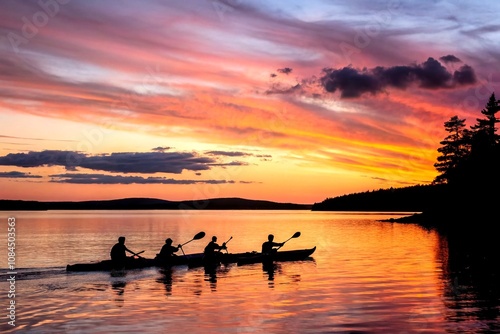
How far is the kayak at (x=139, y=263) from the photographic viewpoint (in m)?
38.9

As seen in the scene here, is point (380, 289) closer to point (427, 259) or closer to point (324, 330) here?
point (324, 330)

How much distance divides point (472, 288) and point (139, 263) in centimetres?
2233

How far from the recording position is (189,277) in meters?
38.0

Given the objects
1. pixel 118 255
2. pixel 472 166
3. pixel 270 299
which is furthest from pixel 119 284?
pixel 472 166

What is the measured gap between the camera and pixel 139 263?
137ft

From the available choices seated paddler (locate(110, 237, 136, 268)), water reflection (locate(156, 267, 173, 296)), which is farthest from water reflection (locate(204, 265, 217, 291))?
seated paddler (locate(110, 237, 136, 268))

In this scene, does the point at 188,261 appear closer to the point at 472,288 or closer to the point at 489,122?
the point at 472,288

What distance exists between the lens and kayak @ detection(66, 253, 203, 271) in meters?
38.9

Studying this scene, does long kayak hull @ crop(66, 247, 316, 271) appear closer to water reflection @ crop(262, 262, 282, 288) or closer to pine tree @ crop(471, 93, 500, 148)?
water reflection @ crop(262, 262, 282, 288)

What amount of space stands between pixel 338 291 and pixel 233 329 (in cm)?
1113

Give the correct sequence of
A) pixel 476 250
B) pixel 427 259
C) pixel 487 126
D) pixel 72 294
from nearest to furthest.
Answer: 1. pixel 72 294
2. pixel 427 259
3. pixel 476 250
4. pixel 487 126

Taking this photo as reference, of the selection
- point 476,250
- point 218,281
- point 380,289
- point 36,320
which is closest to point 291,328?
point 36,320

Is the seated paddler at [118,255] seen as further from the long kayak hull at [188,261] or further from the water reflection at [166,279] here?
the water reflection at [166,279]

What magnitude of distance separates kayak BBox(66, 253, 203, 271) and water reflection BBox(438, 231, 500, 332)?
18.0 m
